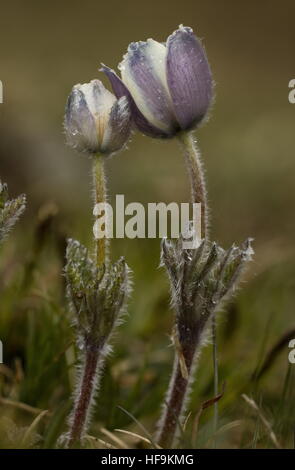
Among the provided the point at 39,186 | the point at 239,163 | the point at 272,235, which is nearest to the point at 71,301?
the point at 272,235

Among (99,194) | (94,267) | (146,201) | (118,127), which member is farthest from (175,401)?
(146,201)

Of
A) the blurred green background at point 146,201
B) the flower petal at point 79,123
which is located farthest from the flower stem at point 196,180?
the flower petal at point 79,123

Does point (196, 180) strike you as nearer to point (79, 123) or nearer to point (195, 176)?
point (195, 176)

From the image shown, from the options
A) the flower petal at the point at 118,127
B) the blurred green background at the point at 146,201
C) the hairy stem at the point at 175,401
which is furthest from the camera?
the blurred green background at the point at 146,201

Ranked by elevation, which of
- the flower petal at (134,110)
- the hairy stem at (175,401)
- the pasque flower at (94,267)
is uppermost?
the flower petal at (134,110)

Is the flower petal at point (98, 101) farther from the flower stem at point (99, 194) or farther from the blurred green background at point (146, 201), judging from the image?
the blurred green background at point (146, 201)

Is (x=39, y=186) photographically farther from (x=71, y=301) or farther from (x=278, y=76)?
(x=278, y=76)

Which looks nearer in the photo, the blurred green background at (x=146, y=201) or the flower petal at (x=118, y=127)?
the flower petal at (x=118, y=127)

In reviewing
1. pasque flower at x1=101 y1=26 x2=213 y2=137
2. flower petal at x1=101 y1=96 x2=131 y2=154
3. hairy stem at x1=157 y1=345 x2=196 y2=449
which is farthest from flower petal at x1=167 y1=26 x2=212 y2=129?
hairy stem at x1=157 y1=345 x2=196 y2=449
